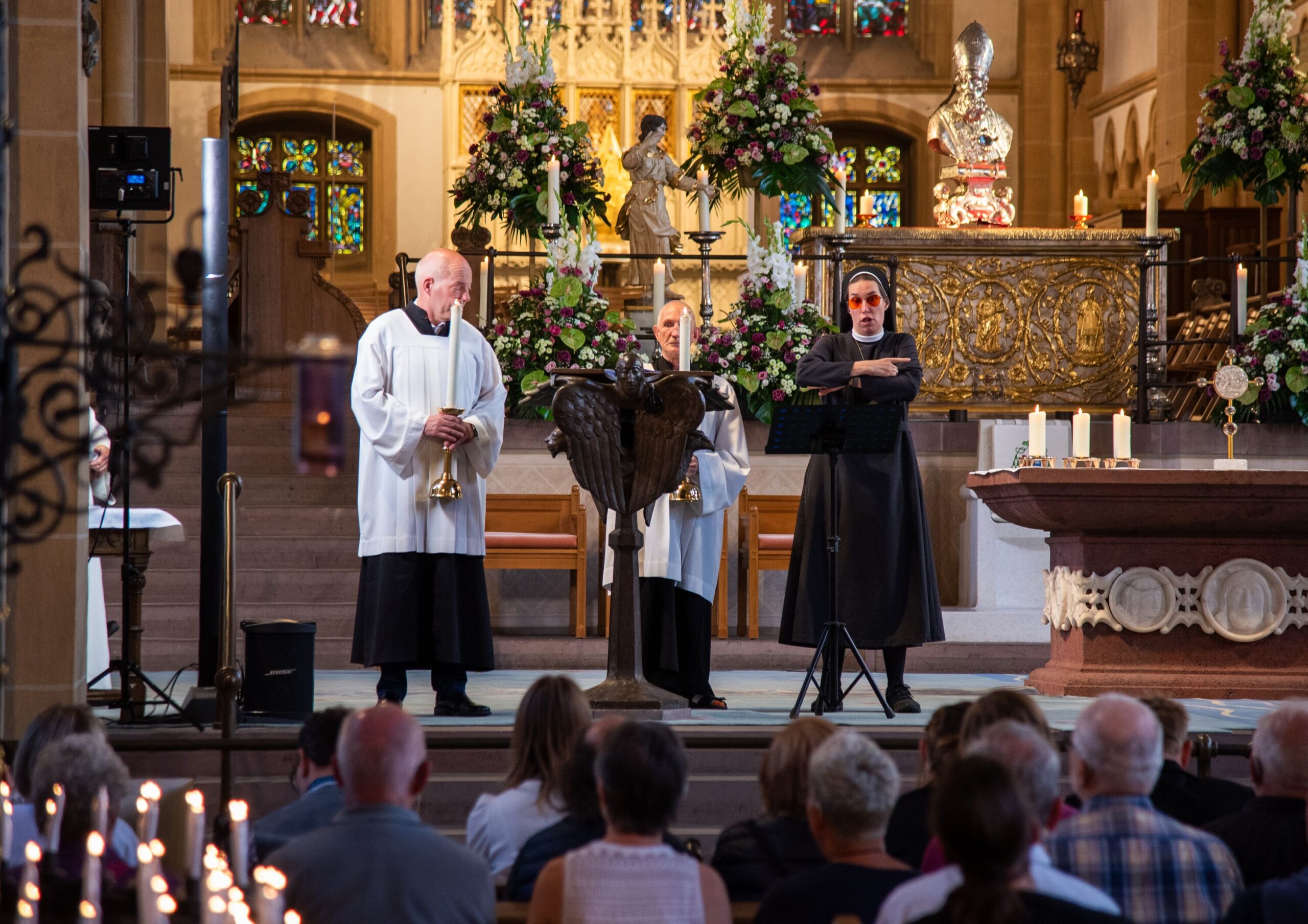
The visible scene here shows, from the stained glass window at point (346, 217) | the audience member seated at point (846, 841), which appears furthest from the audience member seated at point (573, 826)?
the stained glass window at point (346, 217)

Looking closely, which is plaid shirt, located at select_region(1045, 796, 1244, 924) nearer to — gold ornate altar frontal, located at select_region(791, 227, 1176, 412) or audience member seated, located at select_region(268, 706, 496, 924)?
audience member seated, located at select_region(268, 706, 496, 924)

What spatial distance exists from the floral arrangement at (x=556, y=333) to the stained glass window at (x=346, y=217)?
34.5ft

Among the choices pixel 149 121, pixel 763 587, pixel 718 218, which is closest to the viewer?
pixel 763 587

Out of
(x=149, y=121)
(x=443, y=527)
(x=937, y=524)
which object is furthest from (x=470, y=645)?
(x=149, y=121)

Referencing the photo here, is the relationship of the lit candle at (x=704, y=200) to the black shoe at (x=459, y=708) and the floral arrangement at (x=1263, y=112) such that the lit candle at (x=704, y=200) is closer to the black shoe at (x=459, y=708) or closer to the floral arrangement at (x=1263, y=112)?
the floral arrangement at (x=1263, y=112)

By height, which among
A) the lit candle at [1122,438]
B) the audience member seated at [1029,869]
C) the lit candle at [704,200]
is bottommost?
the audience member seated at [1029,869]

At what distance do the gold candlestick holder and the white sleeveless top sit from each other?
12.3 ft

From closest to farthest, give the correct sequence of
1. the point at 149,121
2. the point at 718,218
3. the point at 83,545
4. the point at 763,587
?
the point at 83,545 → the point at 763,587 → the point at 149,121 → the point at 718,218

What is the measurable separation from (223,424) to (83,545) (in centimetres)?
90

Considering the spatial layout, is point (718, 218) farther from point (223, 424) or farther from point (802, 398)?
point (223, 424)

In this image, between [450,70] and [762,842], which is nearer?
[762,842]

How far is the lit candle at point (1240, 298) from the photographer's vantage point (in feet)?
34.6

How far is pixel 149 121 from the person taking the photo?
53.7ft

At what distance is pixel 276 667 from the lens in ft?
21.8
